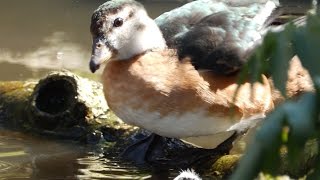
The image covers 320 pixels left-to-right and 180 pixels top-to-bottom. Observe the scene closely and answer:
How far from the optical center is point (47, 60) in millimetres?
7086

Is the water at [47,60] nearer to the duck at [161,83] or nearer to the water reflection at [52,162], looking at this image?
the water reflection at [52,162]

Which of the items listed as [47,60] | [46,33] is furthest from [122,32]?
[46,33]

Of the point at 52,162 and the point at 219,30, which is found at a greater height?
the point at 219,30

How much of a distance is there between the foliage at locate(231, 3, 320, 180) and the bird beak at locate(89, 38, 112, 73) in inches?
117

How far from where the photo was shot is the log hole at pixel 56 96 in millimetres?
4738

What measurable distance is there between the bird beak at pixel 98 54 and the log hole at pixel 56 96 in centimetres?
80

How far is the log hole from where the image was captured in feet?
15.5

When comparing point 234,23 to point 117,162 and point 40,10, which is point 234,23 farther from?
point 40,10

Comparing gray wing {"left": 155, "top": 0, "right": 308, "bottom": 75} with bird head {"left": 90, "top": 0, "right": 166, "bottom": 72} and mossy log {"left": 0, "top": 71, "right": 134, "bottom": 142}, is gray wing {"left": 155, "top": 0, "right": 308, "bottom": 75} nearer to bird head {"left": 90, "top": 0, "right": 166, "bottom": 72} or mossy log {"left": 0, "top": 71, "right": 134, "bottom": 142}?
bird head {"left": 90, "top": 0, "right": 166, "bottom": 72}

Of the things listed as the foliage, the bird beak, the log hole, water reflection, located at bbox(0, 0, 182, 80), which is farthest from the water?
the foliage

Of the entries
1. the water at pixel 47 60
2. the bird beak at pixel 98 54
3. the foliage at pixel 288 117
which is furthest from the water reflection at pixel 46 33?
the foliage at pixel 288 117

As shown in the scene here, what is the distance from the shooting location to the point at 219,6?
435cm

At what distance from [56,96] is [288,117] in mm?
4008

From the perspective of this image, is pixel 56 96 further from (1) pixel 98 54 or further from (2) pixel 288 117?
(2) pixel 288 117
